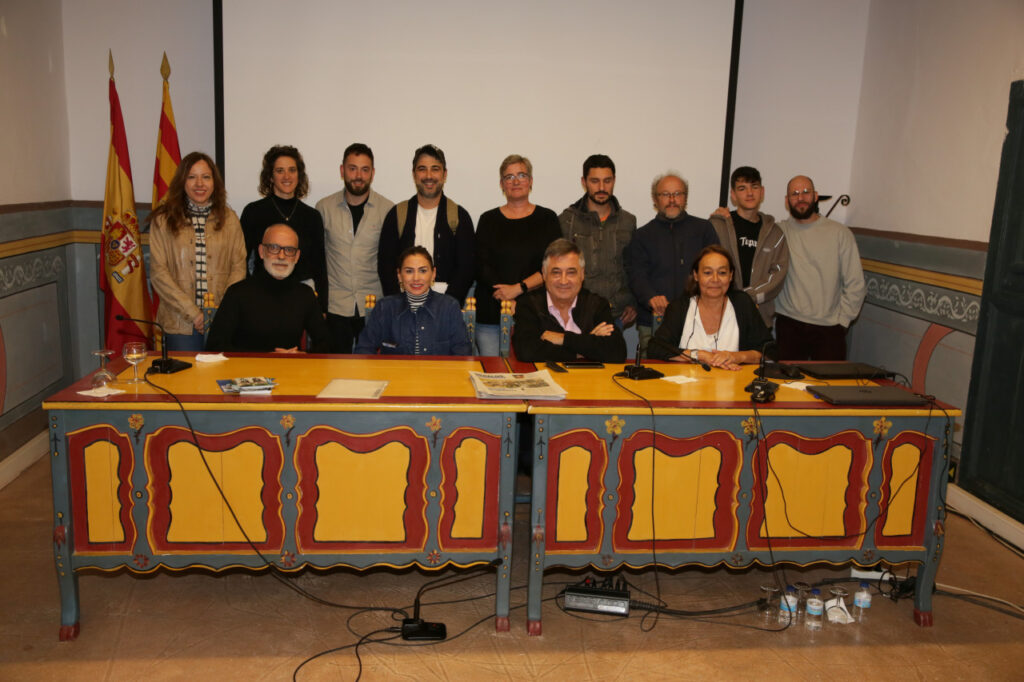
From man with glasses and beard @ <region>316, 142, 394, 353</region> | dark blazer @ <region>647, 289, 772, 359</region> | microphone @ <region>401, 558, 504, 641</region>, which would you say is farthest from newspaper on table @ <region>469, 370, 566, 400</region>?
man with glasses and beard @ <region>316, 142, 394, 353</region>

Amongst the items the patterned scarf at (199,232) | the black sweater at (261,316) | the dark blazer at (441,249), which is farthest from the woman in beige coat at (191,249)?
the dark blazer at (441,249)

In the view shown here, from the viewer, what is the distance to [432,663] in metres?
2.80

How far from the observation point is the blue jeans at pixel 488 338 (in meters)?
4.50

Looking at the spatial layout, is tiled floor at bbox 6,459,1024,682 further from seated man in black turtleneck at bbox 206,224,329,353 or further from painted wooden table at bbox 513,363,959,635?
seated man in black turtleneck at bbox 206,224,329,353

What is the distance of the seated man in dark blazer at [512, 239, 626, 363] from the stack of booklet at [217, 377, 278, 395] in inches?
44.5

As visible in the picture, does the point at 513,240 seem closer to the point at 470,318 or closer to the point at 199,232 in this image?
the point at 470,318

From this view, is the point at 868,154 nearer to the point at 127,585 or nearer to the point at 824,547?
the point at 824,547

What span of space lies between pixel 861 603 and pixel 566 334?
5.13 feet

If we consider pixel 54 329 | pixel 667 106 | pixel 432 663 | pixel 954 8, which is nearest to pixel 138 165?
pixel 54 329

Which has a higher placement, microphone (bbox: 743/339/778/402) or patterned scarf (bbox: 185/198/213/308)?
patterned scarf (bbox: 185/198/213/308)

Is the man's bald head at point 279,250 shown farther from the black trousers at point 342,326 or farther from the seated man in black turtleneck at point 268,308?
the black trousers at point 342,326

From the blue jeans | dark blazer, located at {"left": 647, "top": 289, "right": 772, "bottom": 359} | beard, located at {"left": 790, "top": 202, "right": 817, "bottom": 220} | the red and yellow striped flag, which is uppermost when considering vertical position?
the red and yellow striped flag

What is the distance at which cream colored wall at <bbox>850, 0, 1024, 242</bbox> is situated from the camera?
4239mm

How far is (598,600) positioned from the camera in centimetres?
315
